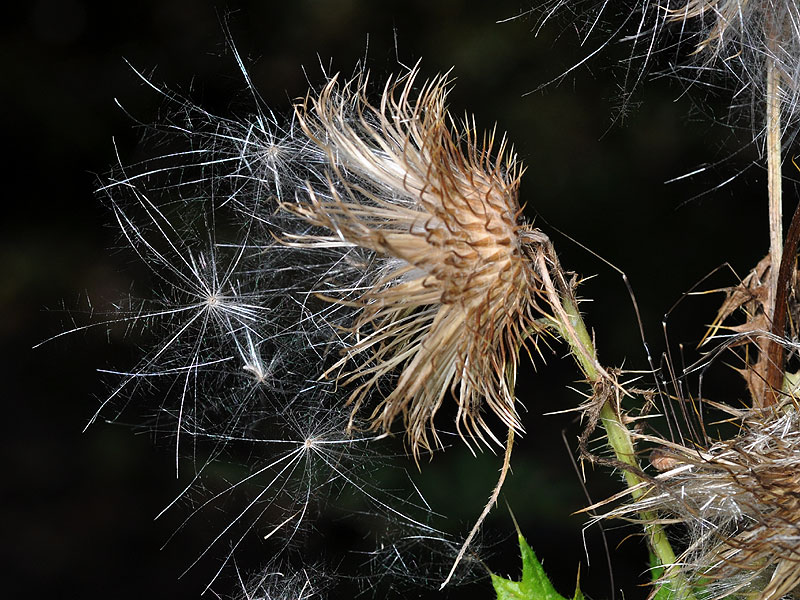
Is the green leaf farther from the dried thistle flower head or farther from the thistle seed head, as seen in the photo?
the thistle seed head

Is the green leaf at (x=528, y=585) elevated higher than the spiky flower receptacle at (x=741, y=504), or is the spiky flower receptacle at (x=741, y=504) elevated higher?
the spiky flower receptacle at (x=741, y=504)

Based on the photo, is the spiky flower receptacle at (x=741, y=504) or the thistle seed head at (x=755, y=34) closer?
the spiky flower receptacle at (x=741, y=504)

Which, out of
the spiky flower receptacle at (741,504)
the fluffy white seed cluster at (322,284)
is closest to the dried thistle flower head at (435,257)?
the fluffy white seed cluster at (322,284)

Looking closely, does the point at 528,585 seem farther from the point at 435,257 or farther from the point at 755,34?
the point at 755,34

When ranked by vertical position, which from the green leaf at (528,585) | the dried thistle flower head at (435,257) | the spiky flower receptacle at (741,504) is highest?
the dried thistle flower head at (435,257)

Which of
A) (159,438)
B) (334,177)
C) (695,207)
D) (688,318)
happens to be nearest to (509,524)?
(688,318)

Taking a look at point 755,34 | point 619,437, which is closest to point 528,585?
point 619,437

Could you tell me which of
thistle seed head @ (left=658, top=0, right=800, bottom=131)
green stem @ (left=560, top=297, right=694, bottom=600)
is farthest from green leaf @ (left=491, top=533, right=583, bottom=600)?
thistle seed head @ (left=658, top=0, right=800, bottom=131)

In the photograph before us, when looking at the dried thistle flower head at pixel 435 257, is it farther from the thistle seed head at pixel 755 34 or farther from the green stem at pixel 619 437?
the thistle seed head at pixel 755 34

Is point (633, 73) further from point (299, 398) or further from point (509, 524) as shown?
point (509, 524)
